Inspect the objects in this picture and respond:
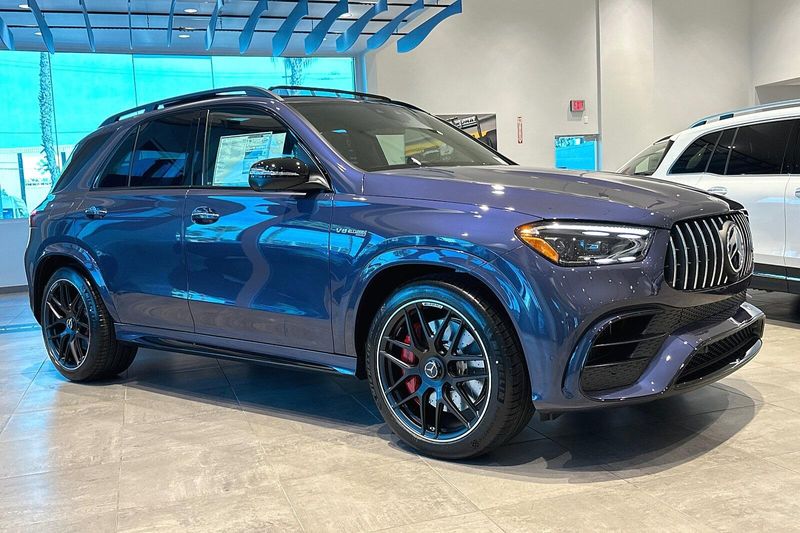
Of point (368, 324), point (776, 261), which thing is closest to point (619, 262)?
point (368, 324)

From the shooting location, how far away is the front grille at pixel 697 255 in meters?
2.84

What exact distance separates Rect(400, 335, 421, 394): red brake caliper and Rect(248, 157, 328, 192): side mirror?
826 mm

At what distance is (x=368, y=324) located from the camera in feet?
11.2

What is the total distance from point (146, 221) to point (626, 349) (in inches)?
107

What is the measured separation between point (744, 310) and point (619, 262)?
92 cm

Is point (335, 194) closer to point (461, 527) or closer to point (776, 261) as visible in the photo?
point (461, 527)

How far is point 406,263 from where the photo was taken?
10.1 feet

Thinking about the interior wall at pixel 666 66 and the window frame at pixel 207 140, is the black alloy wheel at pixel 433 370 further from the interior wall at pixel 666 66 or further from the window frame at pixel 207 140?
the interior wall at pixel 666 66

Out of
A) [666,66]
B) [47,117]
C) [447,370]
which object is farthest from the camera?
[666,66]

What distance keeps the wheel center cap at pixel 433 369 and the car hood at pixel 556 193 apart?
2.18ft

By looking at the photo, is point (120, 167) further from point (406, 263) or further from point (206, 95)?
point (406, 263)

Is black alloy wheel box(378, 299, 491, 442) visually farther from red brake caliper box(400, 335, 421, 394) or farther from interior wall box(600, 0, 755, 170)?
interior wall box(600, 0, 755, 170)

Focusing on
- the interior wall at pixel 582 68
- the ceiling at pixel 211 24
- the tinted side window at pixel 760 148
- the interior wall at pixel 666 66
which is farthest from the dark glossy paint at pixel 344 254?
the interior wall at pixel 666 66

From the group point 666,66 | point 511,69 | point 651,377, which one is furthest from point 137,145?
point 666,66
